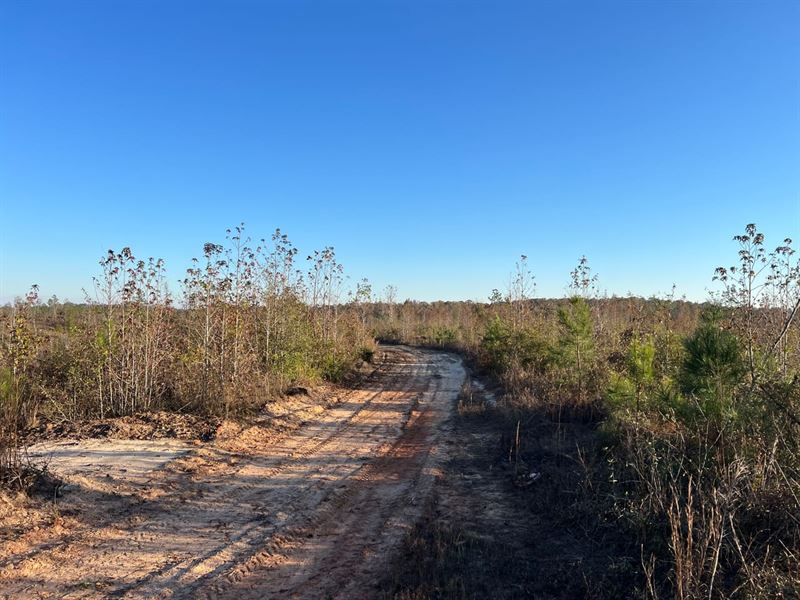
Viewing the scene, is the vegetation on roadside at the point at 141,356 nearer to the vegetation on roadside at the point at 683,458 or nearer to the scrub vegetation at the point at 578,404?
the scrub vegetation at the point at 578,404

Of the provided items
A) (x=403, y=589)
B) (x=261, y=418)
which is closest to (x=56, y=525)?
(x=403, y=589)

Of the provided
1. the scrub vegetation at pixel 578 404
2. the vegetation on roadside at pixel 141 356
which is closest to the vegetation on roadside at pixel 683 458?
the scrub vegetation at pixel 578 404

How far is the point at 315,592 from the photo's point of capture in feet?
14.3

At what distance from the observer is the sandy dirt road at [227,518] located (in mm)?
4434

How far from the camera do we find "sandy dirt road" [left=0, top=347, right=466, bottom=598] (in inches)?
175

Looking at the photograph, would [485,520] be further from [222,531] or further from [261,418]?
[261,418]

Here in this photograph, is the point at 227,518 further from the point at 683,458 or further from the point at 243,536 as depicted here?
the point at 683,458

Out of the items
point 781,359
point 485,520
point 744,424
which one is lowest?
point 485,520

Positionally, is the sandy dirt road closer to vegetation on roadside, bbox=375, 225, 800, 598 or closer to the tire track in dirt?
the tire track in dirt

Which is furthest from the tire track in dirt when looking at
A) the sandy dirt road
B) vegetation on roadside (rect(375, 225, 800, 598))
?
vegetation on roadside (rect(375, 225, 800, 598))

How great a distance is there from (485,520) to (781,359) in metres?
4.83

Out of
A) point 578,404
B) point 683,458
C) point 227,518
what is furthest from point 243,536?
point 578,404

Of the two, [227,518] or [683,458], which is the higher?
[683,458]

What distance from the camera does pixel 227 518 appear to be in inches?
233
